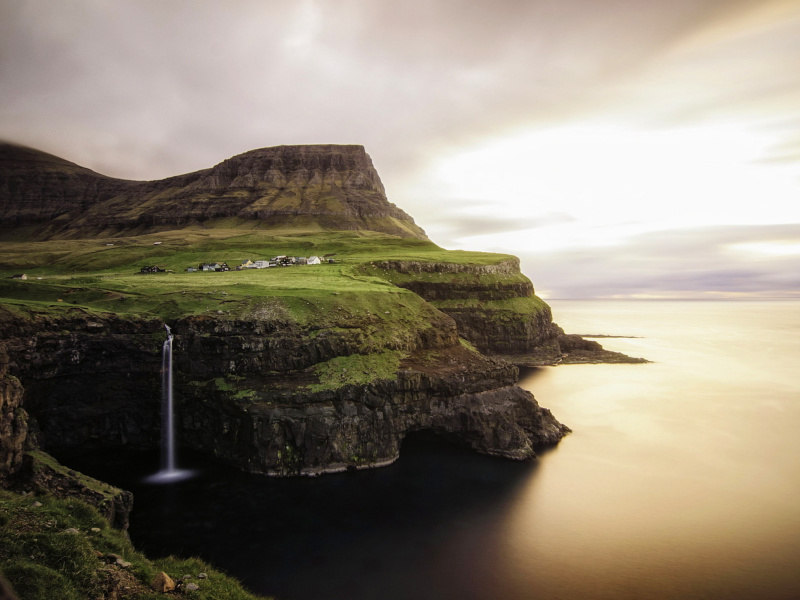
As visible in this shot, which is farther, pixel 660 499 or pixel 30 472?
pixel 660 499

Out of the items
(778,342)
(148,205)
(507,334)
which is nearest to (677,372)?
(507,334)

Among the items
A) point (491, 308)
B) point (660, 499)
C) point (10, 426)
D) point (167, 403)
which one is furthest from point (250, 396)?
point (491, 308)

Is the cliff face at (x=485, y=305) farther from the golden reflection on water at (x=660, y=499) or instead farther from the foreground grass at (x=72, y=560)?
the foreground grass at (x=72, y=560)

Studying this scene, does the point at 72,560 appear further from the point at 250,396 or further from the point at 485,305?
the point at 485,305

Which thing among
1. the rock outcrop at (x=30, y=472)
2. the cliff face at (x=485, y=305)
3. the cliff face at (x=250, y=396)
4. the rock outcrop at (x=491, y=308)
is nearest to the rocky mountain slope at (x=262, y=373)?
the cliff face at (x=250, y=396)

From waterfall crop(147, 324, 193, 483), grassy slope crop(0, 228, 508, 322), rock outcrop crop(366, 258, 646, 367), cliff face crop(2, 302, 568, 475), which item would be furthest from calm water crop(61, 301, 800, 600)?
rock outcrop crop(366, 258, 646, 367)

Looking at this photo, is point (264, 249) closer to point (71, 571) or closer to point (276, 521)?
Result: point (276, 521)

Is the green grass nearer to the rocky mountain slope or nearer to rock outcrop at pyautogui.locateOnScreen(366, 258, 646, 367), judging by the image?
the rocky mountain slope
